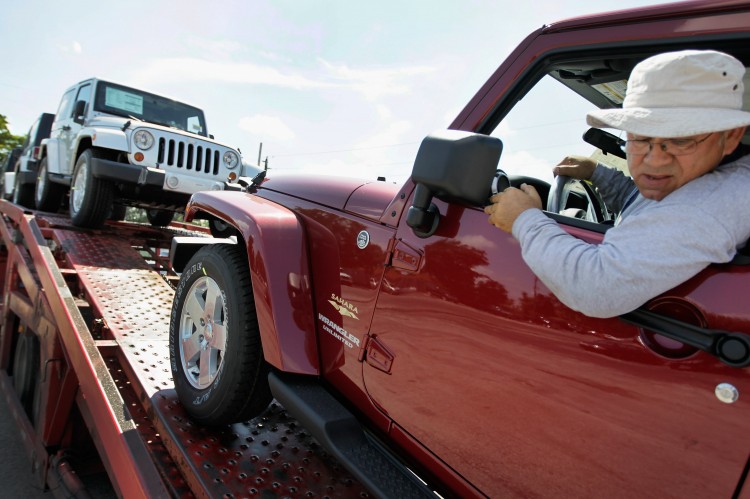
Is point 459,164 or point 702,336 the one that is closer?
point 702,336

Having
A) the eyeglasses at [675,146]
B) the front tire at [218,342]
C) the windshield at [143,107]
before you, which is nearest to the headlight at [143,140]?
the windshield at [143,107]

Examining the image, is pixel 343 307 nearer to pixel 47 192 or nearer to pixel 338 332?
pixel 338 332

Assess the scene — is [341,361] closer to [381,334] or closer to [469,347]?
[381,334]

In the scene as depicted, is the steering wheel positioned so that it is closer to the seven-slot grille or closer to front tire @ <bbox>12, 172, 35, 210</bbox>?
the seven-slot grille

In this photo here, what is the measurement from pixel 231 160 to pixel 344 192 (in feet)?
14.8

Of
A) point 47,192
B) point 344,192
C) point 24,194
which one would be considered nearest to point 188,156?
point 47,192

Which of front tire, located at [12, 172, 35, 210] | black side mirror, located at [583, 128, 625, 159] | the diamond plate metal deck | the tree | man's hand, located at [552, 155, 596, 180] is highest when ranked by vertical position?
black side mirror, located at [583, 128, 625, 159]

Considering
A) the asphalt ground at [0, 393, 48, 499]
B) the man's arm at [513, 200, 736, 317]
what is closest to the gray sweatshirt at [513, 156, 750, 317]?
the man's arm at [513, 200, 736, 317]

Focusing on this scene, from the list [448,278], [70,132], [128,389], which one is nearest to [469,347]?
[448,278]

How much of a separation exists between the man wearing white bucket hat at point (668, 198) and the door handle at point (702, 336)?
0.05 metres

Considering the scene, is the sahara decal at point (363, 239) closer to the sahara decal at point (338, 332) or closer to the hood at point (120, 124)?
the sahara decal at point (338, 332)

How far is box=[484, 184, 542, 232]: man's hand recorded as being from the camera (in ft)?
4.47

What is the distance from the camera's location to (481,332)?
1409 mm

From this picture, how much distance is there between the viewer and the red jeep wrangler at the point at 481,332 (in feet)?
3.57
